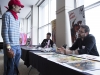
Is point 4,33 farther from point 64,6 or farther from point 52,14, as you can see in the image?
point 52,14

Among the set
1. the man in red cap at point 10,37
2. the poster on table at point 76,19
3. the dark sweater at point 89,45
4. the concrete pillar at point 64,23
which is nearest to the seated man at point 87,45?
the dark sweater at point 89,45

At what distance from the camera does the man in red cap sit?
145 cm

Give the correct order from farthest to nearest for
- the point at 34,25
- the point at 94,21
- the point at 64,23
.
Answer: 1. the point at 34,25
2. the point at 64,23
3. the point at 94,21

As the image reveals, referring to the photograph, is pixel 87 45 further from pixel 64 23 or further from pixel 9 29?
pixel 64 23

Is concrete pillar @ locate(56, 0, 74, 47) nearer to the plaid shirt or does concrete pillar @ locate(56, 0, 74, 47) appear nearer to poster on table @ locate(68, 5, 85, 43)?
poster on table @ locate(68, 5, 85, 43)

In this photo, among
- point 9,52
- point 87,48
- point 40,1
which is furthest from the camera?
point 40,1

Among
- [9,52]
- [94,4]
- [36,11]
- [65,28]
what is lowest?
[9,52]

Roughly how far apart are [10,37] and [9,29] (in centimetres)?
11

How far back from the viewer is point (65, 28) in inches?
123

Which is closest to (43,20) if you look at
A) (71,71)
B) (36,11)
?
(36,11)

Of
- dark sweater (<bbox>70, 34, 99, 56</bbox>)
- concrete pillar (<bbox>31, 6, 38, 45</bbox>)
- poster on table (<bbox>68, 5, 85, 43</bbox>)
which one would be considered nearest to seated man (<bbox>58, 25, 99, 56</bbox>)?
dark sweater (<bbox>70, 34, 99, 56</bbox>)

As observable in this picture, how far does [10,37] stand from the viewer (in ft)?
4.98

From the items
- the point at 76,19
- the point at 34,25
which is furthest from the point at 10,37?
the point at 34,25

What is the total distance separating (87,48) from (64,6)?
5.82 ft
